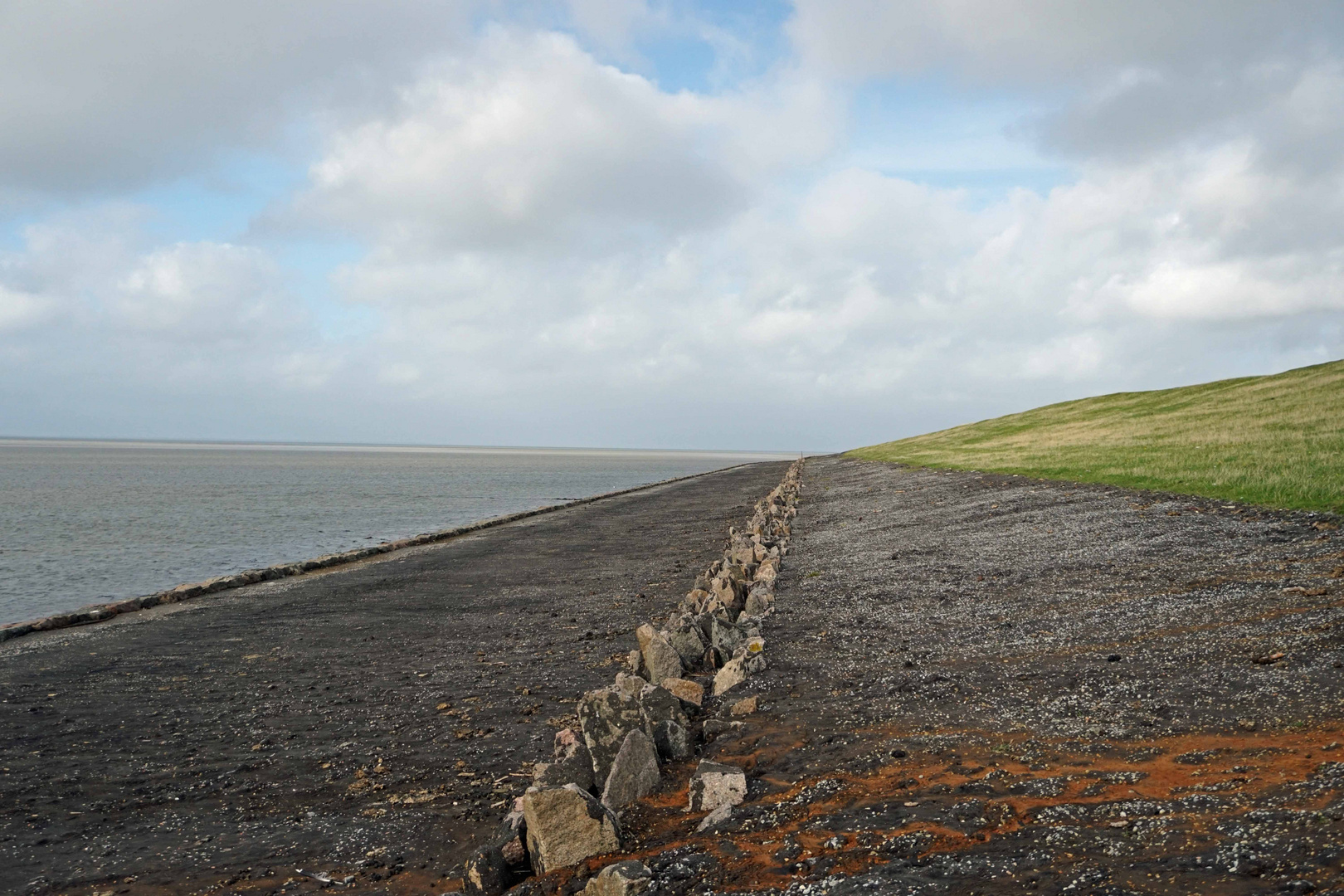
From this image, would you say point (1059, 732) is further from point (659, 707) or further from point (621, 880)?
point (621, 880)

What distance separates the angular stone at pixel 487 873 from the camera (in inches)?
251

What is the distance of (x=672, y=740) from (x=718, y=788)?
1555mm

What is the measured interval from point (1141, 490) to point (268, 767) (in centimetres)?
2114

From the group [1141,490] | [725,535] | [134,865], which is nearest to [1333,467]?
[1141,490]

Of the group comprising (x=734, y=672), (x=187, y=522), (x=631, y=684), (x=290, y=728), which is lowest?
(x=187, y=522)

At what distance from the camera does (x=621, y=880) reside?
5566 mm

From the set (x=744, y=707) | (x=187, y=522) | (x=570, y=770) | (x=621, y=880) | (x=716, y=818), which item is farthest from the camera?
(x=187, y=522)

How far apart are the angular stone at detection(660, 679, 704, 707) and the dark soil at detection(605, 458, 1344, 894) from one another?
0.47 metres

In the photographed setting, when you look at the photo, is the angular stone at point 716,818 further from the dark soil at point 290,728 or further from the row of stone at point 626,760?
the dark soil at point 290,728

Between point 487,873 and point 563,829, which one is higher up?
point 563,829

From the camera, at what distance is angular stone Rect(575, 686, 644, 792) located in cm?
830

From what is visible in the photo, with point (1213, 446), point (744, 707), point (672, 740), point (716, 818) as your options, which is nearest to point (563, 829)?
point (716, 818)

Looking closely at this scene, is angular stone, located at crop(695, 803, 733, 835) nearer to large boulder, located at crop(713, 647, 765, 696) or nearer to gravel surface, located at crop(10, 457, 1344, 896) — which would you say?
gravel surface, located at crop(10, 457, 1344, 896)

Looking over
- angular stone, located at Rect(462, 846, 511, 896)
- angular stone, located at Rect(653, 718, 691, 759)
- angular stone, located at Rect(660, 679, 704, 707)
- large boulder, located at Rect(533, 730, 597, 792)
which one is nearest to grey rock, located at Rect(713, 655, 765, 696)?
angular stone, located at Rect(660, 679, 704, 707)
